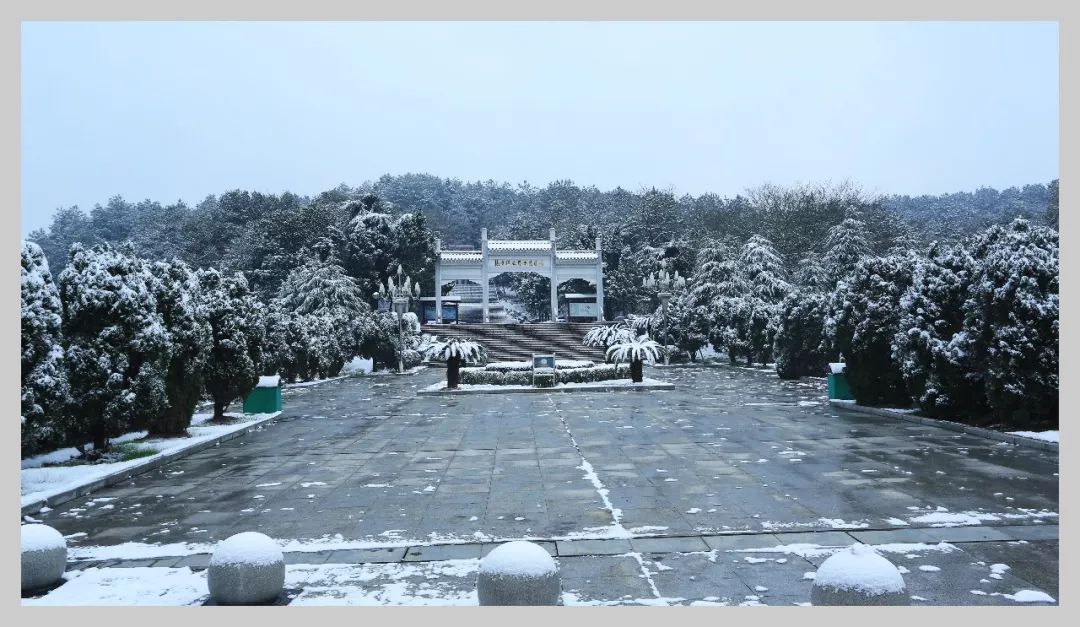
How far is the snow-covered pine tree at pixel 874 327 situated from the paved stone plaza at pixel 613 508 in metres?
2.70

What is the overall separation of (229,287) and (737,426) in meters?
10.7

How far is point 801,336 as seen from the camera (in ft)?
84.5

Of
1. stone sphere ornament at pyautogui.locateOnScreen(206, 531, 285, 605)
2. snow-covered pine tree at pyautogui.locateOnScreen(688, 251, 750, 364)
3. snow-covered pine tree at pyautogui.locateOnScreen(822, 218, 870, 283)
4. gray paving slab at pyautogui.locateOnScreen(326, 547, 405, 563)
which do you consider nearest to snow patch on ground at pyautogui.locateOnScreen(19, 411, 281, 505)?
gray paving slab at pyautogui.locateOnScreen(326, 547, 405, 563)

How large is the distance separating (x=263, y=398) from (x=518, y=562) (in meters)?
14.3

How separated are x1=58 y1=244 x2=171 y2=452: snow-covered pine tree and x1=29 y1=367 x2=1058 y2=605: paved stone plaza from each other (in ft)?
4.00

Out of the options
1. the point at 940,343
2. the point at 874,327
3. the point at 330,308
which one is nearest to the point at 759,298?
the point at 330,308

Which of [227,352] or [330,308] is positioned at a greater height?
[330,308]

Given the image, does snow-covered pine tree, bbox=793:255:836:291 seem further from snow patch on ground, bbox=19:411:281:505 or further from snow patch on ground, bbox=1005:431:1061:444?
snow patch on ground, bbox=19:411:281:505

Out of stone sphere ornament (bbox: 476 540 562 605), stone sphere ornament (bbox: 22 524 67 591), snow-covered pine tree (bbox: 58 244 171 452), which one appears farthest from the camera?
snow-covered pine tree (bbox: 58 244 171 452)

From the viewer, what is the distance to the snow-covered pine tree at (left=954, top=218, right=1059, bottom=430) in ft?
38.1

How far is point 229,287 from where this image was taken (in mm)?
16469

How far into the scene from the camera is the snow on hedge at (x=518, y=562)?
180 inches

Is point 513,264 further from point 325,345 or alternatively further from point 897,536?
point 897,536

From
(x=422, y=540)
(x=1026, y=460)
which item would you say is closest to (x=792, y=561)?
(x=422, y=540)
